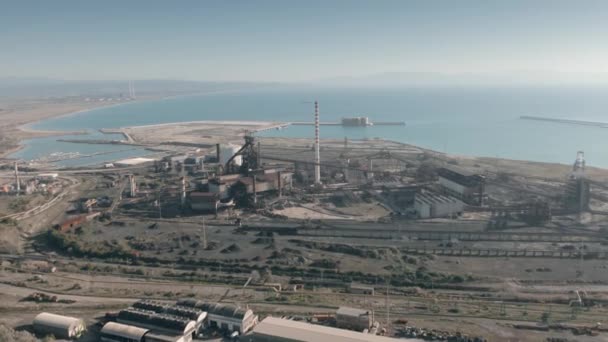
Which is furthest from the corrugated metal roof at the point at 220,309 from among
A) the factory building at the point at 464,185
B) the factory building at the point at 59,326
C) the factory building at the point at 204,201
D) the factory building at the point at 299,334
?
the factory building at the point at 464,185

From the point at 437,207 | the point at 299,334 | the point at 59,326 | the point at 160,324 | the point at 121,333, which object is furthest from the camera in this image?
the point at 437,207

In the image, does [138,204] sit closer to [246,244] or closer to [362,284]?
[246,244]

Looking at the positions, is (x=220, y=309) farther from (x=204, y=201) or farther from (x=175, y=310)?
(x=204, y=201)

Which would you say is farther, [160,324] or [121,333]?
[160,324]

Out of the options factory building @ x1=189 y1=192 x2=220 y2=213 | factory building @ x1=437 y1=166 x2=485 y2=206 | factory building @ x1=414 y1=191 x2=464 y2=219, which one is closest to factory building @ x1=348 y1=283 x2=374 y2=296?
factory building @ x1=414 y1=191 x2=464 y2=219

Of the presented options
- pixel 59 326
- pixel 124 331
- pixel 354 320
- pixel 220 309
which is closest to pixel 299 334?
pixel 354 320

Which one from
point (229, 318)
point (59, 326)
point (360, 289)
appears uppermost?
point (229, 318)

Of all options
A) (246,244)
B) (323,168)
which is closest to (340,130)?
(323,168)
